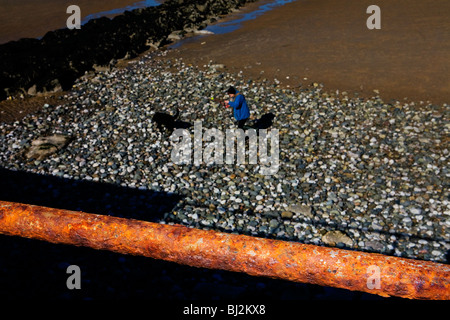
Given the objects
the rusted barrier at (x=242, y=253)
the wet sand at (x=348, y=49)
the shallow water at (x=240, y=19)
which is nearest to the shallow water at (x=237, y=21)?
the shallow water at (x=240, y=19)

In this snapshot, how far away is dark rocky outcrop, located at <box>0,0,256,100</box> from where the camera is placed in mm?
18562

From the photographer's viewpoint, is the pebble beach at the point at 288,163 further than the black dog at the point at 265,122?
No

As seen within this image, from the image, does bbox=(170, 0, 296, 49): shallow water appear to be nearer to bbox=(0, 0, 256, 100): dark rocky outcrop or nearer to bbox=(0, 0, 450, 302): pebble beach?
bbox=(0, 0, 256, 100): dark rocky outcrop

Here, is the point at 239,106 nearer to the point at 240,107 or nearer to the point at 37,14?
the point at 240,107

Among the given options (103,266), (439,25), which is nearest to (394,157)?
(103,266)

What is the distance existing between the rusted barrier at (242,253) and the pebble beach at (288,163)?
6009 mm

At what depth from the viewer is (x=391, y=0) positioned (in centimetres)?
2800

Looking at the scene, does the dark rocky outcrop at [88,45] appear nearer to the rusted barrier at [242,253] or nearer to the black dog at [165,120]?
the black dog at [165,120]

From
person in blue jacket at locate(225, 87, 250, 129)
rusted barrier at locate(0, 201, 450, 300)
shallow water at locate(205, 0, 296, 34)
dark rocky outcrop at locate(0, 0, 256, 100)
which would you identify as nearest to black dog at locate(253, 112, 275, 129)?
person in blue jacket at locate(225, 87, 250, 129)

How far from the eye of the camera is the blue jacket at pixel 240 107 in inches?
477

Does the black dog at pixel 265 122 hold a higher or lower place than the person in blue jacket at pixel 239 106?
lower

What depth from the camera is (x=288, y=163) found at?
1118 centimetres

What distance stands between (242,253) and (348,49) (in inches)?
792

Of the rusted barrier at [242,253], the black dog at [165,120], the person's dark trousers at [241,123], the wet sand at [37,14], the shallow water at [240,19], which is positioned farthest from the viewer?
the wet sand at [37,14]
